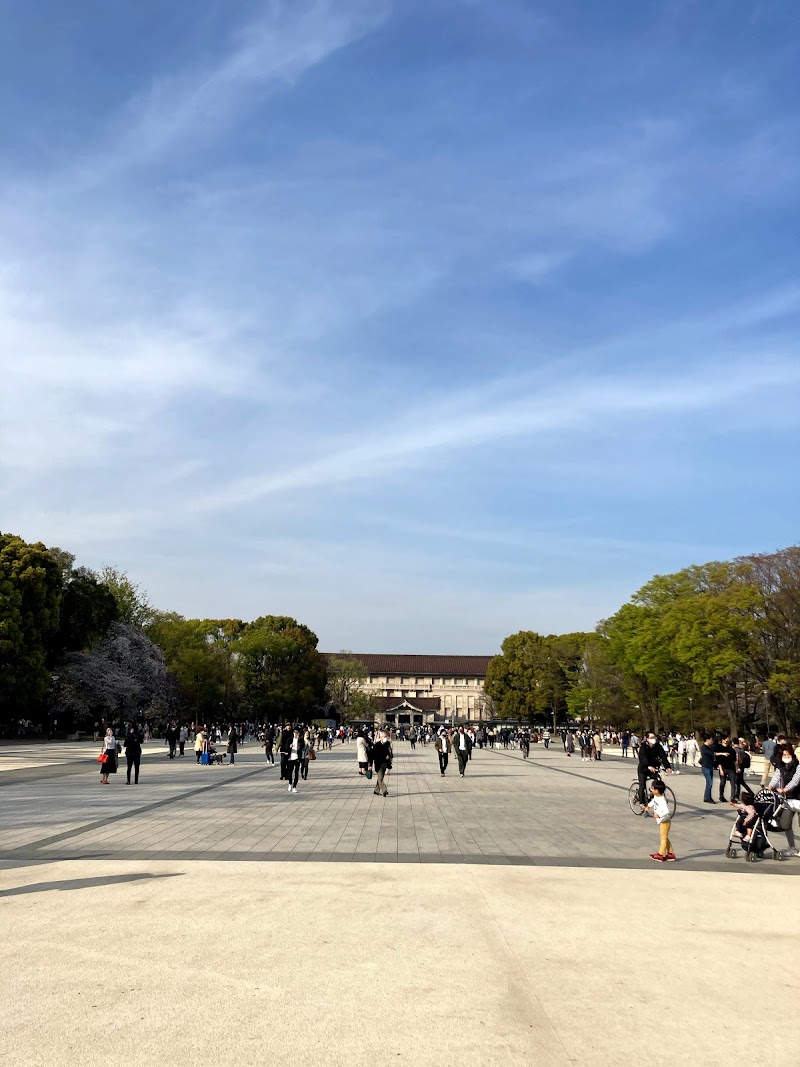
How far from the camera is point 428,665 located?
188m

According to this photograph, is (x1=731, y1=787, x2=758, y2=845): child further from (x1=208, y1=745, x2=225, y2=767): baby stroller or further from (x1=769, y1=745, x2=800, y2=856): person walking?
(x1=208, y1=745, x2=225, y2=767): baby stroller

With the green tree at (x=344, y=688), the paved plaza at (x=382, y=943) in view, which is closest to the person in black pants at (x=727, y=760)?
the paved plaza at (x=382, y=943)

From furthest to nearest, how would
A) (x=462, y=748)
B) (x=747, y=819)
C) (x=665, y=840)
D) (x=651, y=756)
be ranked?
(x=462, y=748) → (x=651, y=756) → (x=747, y=819) → (x=665, y=840)

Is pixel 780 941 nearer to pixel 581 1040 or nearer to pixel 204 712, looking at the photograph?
pixel 581 1040

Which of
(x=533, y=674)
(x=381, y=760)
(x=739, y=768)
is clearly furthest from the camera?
(x=533, y=674)

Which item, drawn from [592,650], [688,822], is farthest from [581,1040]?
[592,650]

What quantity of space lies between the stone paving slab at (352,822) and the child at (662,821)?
0.24m

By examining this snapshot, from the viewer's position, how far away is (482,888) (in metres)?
10.4

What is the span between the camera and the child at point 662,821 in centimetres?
1261

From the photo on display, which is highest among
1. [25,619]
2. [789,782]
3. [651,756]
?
[25,619]

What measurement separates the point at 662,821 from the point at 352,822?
6506 mm

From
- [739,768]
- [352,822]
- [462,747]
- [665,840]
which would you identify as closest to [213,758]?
[462,747]

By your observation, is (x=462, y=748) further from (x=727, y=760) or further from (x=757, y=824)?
(x=757, y=824)

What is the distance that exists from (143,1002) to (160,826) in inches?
416
